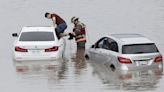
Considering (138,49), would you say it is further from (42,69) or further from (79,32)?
(79,32)

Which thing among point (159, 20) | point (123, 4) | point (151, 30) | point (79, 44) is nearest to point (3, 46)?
point (79, 44)

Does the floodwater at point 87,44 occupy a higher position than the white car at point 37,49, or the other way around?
the white car at point 37,49

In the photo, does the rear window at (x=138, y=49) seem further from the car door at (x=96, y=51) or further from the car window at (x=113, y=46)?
the car door at (x=96, y=51)

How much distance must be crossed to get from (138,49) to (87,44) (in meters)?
9.21

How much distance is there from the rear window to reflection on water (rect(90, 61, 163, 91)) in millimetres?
763

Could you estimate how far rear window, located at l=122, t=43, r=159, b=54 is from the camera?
981 inches

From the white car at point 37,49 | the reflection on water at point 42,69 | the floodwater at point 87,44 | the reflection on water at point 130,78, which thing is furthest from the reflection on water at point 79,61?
the white car at point 37,49

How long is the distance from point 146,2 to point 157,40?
26.0m

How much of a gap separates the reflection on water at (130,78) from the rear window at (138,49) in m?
0.76

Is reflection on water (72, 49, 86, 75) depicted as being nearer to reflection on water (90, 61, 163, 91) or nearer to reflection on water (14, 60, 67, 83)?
reflection on water (14, 60, 67, 83)

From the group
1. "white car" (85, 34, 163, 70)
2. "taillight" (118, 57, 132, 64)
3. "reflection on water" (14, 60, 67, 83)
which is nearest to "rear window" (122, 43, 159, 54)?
"white car" (85, 34, 163, 70)

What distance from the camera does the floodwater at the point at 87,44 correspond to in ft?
74.3

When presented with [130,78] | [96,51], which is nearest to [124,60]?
[130,78]

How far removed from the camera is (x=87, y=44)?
111ft
